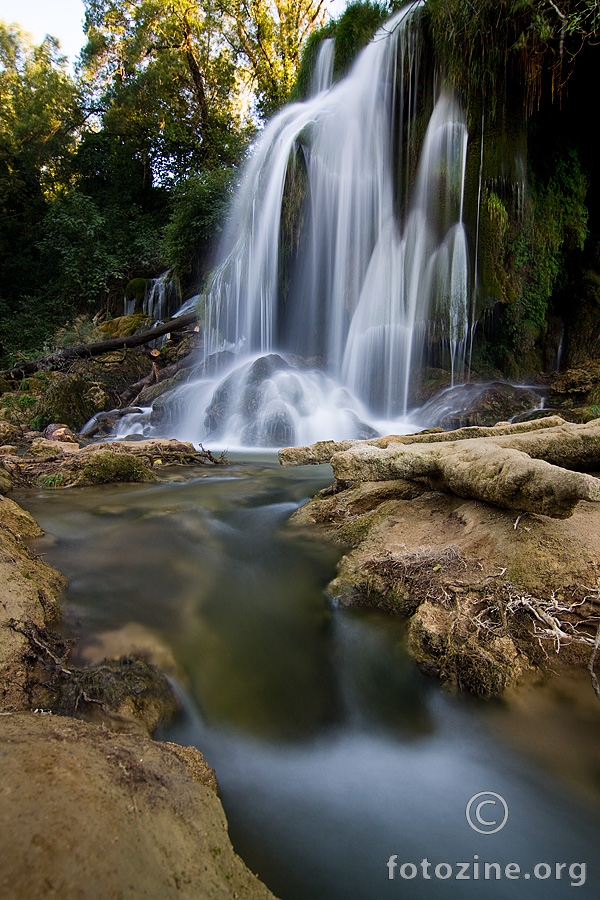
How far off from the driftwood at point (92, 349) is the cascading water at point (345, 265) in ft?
5.30

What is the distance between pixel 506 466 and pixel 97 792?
7.09 ft

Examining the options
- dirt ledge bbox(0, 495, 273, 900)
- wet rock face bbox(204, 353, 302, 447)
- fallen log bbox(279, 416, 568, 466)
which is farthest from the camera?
wet rock face bbox(204, 353, 302, 447)

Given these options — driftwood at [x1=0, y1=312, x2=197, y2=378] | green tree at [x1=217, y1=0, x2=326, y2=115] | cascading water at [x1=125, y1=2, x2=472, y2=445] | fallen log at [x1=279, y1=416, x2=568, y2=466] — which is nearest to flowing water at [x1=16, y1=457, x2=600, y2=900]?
fallen log at [x1=279, y1=416, x2=568, y2=466]

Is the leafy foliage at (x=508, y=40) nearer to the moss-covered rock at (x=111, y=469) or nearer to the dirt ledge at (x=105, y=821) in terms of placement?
the moss-covered rock at (x=111, y=469)

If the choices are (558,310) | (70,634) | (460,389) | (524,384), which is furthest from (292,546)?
(558,310)

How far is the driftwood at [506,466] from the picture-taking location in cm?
211

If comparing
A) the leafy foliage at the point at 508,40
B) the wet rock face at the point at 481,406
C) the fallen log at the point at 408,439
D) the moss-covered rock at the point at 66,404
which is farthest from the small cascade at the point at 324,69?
the fallen log at the point at 408,439

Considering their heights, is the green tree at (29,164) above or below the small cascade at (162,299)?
above

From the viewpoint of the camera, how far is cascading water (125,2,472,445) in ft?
31.2

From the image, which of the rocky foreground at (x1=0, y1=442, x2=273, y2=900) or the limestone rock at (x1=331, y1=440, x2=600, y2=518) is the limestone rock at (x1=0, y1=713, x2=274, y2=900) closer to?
the rocky foreground at (x1=0, y1=442, x2=273, y2=900)

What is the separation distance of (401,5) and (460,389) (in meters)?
9.46

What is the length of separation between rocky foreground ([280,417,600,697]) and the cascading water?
17.1ft

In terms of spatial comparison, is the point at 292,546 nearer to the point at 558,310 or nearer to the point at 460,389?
the point at 460,389

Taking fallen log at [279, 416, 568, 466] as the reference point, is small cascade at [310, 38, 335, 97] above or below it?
above
